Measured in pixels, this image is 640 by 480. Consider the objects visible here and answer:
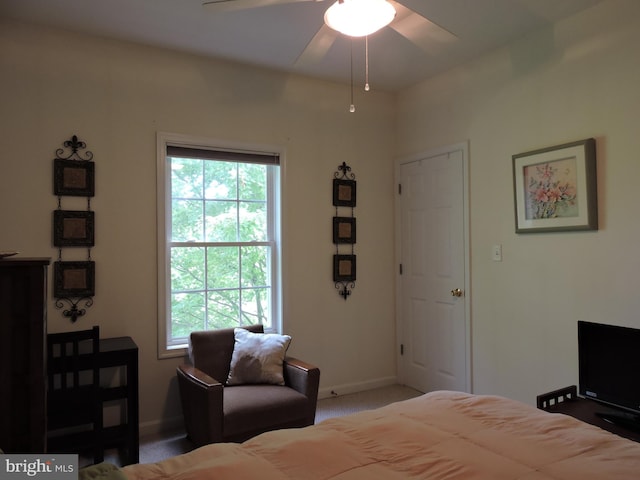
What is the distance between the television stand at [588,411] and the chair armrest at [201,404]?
178 centimetres

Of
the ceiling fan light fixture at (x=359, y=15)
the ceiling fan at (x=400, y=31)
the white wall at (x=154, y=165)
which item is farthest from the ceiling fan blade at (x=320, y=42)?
the white wall at (x=154, y=165)

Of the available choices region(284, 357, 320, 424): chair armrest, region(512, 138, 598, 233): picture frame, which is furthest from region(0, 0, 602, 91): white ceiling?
region(284, 357, 320, 424): chair armrest

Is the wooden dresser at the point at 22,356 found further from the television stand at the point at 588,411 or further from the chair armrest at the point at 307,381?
the television stand at the point at 588,411

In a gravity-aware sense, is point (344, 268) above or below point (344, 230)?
below

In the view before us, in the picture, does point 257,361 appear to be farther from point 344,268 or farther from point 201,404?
point 344,268

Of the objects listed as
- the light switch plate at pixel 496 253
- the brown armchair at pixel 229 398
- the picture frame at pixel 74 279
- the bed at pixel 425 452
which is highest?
the light switch plate at pixel 496 253

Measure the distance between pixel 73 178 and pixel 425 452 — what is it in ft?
8.97

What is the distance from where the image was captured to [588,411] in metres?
2.34

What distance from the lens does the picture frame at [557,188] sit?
271 centimetres

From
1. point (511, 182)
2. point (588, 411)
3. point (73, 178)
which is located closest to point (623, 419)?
point (588, 411)

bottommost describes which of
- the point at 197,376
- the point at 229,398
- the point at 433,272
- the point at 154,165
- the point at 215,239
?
the point at 229,398

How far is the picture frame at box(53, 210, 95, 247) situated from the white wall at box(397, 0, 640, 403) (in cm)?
278

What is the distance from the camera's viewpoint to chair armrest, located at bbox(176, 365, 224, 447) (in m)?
2.57

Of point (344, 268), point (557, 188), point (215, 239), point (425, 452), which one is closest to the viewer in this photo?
point (425, 452)
